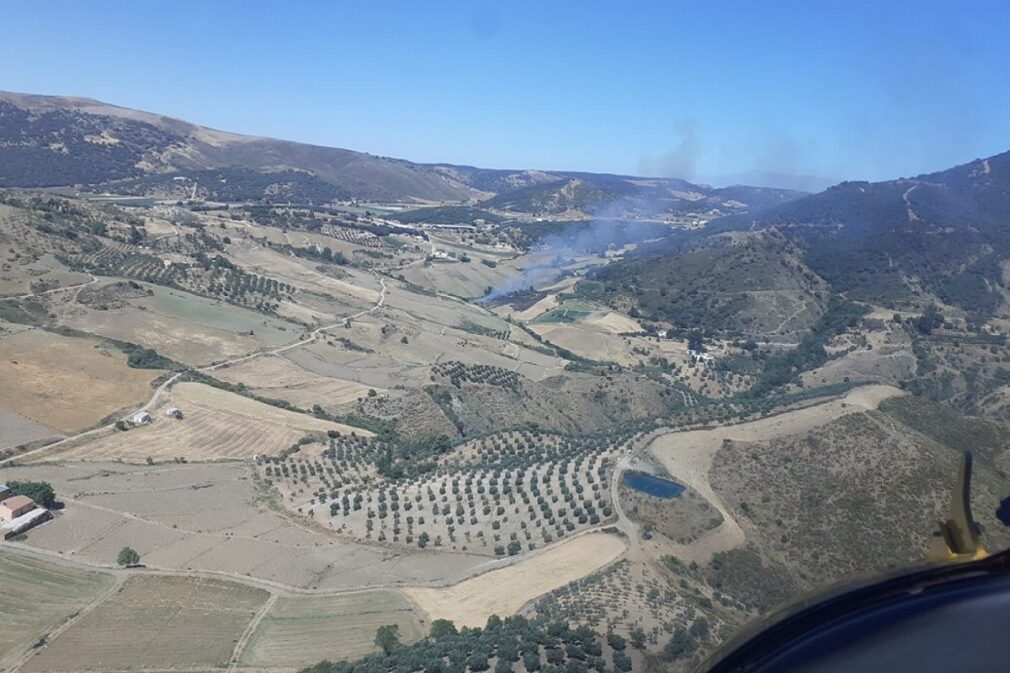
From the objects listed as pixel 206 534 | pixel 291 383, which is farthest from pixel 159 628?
pixel 291 383

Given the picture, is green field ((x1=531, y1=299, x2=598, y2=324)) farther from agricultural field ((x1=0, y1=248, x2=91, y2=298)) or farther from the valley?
agricultural field ((x1=0, y1=248, x2=91, y2=298))

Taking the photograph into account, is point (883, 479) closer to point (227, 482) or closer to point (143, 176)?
point (227, 482)

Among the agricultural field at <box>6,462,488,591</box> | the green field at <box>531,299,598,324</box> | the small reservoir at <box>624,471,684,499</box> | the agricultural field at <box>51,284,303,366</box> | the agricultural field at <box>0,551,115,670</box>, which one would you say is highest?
the green field at <box>531,299,598,324</box>

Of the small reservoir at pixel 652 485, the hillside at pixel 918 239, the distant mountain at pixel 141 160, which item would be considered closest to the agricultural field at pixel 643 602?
the small reservoir at pixel 652 485

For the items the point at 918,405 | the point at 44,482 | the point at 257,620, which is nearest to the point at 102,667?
the point at 257,620

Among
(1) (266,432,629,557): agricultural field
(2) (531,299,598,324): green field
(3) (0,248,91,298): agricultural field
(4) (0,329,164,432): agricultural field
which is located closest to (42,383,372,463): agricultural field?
(4) (0,329,164,432): agricultural field

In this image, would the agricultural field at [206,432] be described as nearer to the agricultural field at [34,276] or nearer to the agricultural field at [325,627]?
the agricultural field at [325,627]
